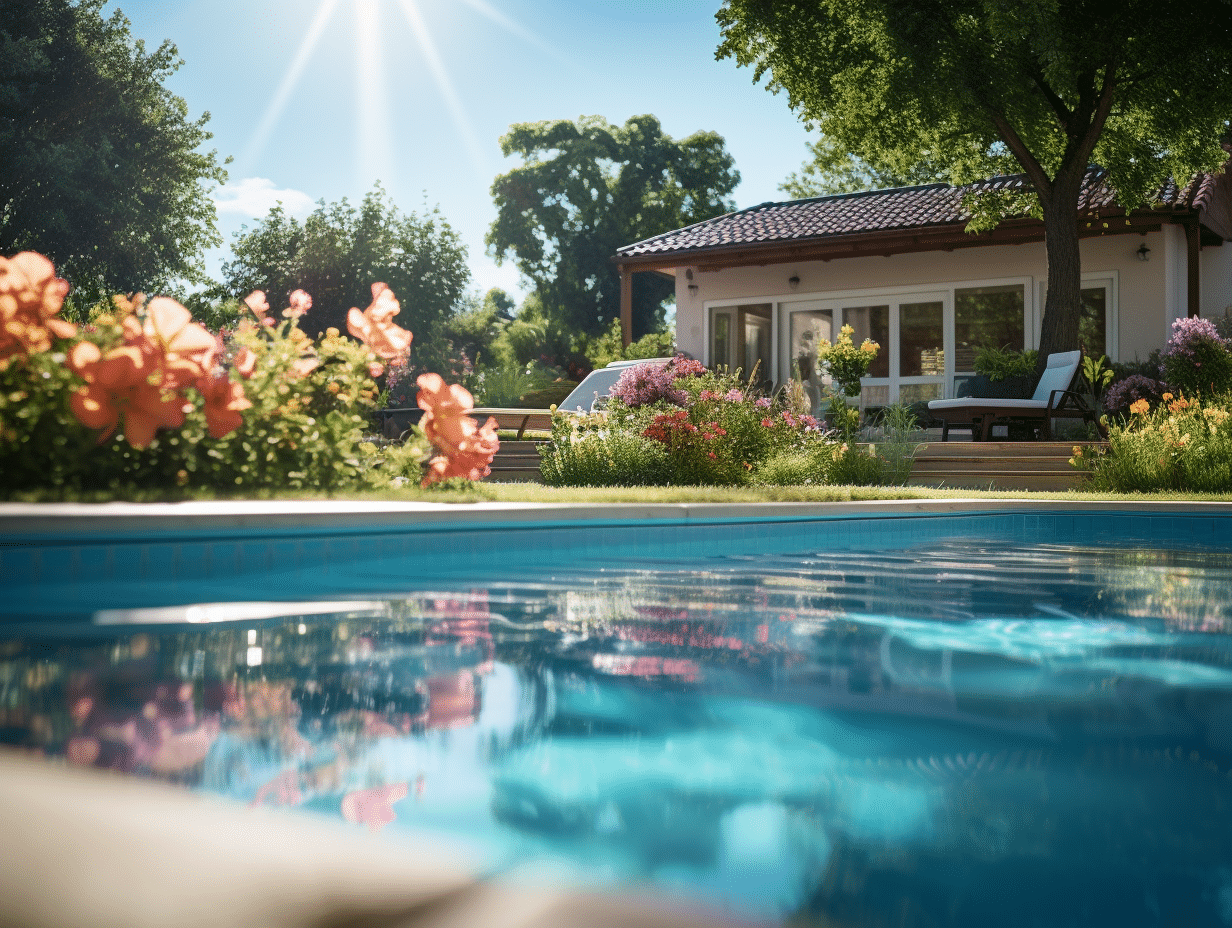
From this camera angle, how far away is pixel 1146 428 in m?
8.53

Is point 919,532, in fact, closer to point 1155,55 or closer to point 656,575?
point 656,575

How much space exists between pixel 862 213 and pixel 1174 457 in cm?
953

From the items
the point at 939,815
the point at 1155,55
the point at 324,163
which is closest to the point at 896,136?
the point at 1155,55

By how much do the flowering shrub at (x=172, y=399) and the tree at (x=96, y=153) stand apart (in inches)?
872

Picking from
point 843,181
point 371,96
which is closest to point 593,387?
point 371,96

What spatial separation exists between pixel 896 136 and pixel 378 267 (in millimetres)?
24848

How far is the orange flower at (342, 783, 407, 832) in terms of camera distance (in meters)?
1.33

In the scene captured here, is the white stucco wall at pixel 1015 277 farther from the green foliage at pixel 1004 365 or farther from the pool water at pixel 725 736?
the pool water at pixel 725 736

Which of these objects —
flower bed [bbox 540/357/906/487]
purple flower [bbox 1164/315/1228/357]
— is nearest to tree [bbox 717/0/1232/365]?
purple flower [bbox 1164/315/1228/357]

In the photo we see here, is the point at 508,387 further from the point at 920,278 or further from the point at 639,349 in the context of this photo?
the point at 920,278

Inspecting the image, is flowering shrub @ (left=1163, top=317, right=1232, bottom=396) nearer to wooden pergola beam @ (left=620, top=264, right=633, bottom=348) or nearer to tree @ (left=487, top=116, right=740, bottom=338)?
wooden pergola beam @ (left=620, top=264, right=633, bottom=348)

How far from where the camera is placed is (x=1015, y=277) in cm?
1523

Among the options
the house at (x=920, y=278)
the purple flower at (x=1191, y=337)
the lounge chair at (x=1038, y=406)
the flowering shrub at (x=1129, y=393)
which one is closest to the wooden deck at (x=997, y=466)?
the lounge chair at (x=1038, y=406)

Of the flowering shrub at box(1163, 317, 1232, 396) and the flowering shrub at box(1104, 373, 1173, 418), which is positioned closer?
the flowering shrub at box(1163, 317, 1232, 396)
